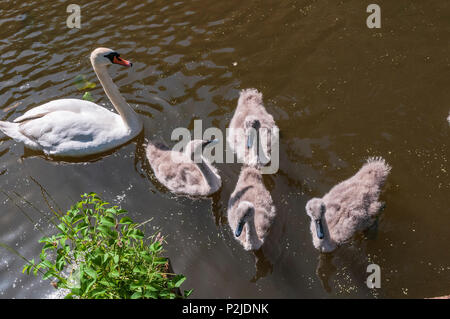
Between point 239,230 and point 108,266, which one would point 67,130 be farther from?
point 108,266

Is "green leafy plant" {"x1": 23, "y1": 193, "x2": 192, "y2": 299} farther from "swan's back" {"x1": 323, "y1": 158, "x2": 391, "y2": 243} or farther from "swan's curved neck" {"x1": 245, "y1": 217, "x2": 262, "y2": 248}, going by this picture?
"swan's back" {"x1": 323, "y1": 158, "x2": 391, "y2": 243}

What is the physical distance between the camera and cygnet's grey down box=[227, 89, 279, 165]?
5625 mm

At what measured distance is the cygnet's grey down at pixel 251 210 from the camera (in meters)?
4.59

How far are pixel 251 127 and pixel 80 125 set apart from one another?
275 cm

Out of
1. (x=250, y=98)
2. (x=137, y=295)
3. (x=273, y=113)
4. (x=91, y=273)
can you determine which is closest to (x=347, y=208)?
(x=273, y=113)

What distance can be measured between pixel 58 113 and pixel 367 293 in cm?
528

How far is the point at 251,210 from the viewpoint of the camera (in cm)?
458

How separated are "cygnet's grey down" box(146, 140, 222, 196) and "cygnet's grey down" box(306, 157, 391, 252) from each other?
153cm

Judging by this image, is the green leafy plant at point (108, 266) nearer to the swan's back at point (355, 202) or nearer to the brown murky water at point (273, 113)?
the brown murky water at point (273, 113)

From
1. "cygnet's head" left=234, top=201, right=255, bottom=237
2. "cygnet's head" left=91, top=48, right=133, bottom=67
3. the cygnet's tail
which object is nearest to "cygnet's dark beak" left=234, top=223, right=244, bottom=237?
"cygnet's head" left=234, top=201, right=255, bottom=237

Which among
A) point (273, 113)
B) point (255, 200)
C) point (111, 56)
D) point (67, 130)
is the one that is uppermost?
point (111, 56)

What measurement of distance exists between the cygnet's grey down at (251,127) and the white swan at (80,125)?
5.60 feet
